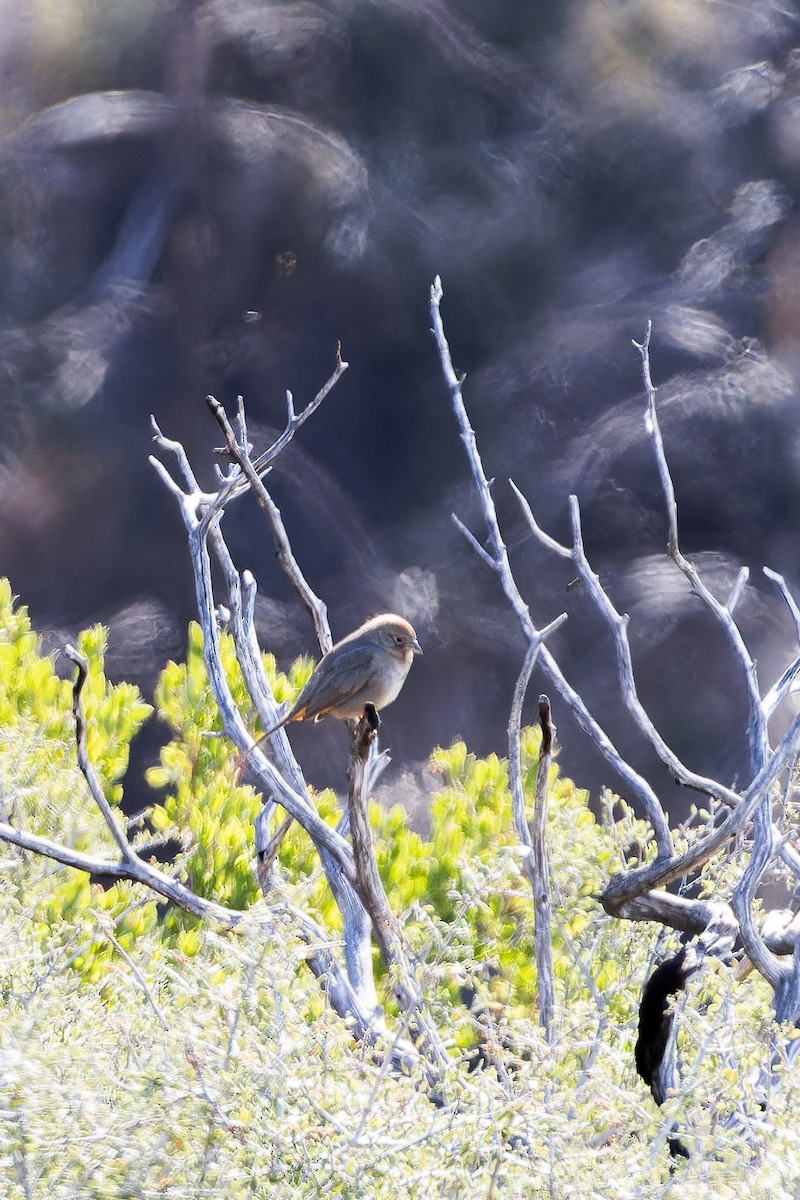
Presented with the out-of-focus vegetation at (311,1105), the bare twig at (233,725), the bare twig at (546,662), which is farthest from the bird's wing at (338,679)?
the out-of-focus vegetation at (311,1105)

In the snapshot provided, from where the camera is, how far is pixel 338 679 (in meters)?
2.33

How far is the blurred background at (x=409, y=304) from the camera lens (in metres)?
6.86

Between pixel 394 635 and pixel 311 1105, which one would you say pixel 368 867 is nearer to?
pixel 394 635

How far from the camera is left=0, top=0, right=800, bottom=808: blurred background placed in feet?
22.5

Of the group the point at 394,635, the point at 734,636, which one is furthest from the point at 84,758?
the point at 734,636

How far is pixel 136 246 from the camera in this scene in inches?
285

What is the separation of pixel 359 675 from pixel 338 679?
4 centimetres

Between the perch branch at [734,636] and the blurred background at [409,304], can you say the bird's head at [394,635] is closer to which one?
the perch branch at [734,636]

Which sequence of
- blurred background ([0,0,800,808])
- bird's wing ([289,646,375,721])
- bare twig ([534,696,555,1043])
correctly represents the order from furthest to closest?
blurred background ([0,0,800,808]) → bird's wing ([289,646,375,721]) → bare twig ([534,696,555,1043])

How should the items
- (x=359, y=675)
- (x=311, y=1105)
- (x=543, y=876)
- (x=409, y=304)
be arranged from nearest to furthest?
(x=311, y=1105) → (x=543, y=876) → (x=359, y=675) → (x=409, y=304)

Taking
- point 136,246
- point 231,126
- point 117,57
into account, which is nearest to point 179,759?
point 136,246

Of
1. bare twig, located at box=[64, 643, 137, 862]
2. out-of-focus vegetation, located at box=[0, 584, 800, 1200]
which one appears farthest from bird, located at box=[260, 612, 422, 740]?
out-of-focus vegetation, located at box=[0, 584, 800, 1200]

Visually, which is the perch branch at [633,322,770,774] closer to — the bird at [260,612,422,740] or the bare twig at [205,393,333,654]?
the bird at [260,612,422,740]

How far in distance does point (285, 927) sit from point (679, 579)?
5.54m
